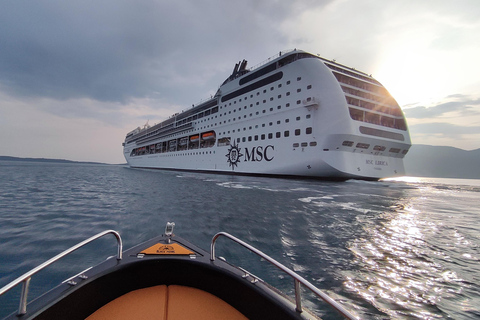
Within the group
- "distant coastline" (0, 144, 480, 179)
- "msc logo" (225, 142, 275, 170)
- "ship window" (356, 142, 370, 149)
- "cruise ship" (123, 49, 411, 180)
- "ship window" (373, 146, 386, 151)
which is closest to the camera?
"cruise ship" (123, 49, 411, 180)

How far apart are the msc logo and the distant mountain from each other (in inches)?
4144

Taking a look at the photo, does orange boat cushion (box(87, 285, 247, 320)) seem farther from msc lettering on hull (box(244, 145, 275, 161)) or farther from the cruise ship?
msc lettering on hull (box(244, 145, 275, 161))

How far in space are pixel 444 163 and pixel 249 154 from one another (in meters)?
164

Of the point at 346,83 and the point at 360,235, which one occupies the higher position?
the point at 346,83

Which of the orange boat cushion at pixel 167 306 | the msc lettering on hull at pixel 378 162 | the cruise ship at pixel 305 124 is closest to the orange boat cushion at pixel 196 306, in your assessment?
the orange boat cushion at pixel 167 306

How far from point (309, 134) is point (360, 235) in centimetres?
1470

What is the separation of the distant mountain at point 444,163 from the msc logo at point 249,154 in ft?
345

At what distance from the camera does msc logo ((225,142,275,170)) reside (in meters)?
20.7

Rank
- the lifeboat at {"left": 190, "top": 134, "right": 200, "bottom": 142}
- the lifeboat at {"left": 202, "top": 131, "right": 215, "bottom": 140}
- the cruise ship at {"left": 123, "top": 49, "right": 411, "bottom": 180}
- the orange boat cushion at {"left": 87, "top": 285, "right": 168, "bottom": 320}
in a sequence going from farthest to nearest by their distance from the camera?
the lifeboat at {"left": 190, "top": 134, "right": 200, "bottom": 142}, the lifeboat at {"left": 202, "top": 131, "right": 215, "bottom": 140}, the cruise ship at {"left": 123, "top": 49, "right": 411, "bottom": 180}, the orange boat cushion at {"left": 87, "top": 285, "right": 168, "bottom": 320}

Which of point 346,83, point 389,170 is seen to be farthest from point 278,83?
point 389,170

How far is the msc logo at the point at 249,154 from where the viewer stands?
20.7 meters

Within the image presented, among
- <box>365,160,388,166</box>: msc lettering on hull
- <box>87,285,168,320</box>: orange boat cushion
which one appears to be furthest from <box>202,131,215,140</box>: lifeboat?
<box>87,285,168,320</box>: orange boat cushion

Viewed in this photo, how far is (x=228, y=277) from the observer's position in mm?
1705

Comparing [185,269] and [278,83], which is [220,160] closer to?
[278,83]
